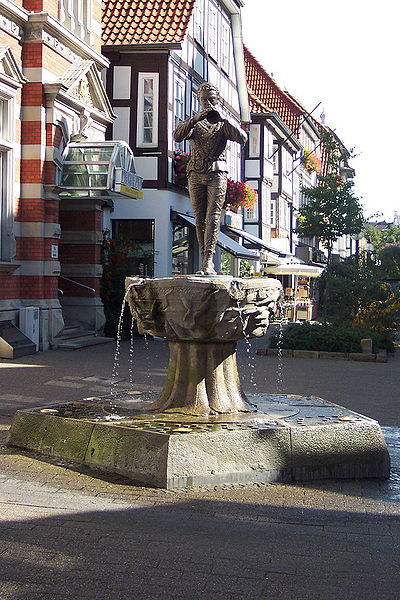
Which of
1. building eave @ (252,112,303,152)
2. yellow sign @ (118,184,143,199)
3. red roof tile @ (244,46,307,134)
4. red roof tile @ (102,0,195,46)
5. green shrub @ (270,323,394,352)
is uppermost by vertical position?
red roof tile @ (244,46,307,134)

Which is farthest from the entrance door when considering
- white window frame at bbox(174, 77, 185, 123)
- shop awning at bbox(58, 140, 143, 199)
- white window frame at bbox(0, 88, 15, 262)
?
white window frame at bbox(0, 88, 15, 262)

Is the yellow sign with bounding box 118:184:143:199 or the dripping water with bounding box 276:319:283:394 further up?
the yellow sign with bounding box 118:184:143:199

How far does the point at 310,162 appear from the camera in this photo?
58969mm

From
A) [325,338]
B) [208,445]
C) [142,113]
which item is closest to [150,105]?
[142,113]

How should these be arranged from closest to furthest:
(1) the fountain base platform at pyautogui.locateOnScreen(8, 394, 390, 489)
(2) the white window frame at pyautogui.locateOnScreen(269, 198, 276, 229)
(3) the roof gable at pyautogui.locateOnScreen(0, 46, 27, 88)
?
(1) the fountain base platform at pyautogui.locateOnScreen(8, 394, 390, 489)
(3) the roof gable at pyautogui.locateOnScreen(0, 46, 27, 88)
(2) the white window frame at pyautogui.locateOnScreen(269, 198, 276, 229)

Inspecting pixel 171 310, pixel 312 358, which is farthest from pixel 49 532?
pixel 312 358

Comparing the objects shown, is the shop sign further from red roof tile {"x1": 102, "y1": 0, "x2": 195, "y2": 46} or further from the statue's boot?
the statue's boot

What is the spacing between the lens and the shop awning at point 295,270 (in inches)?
1433

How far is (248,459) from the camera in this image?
293 inches

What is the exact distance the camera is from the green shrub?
19.3 meters

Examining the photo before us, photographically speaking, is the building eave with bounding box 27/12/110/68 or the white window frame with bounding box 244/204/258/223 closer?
the building eave with bounding box 27/12/110/68

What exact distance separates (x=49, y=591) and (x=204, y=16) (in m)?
25.7

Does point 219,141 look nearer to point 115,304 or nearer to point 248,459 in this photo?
point 248,459

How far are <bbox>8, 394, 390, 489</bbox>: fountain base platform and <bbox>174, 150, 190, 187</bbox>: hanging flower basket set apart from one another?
16730mm
